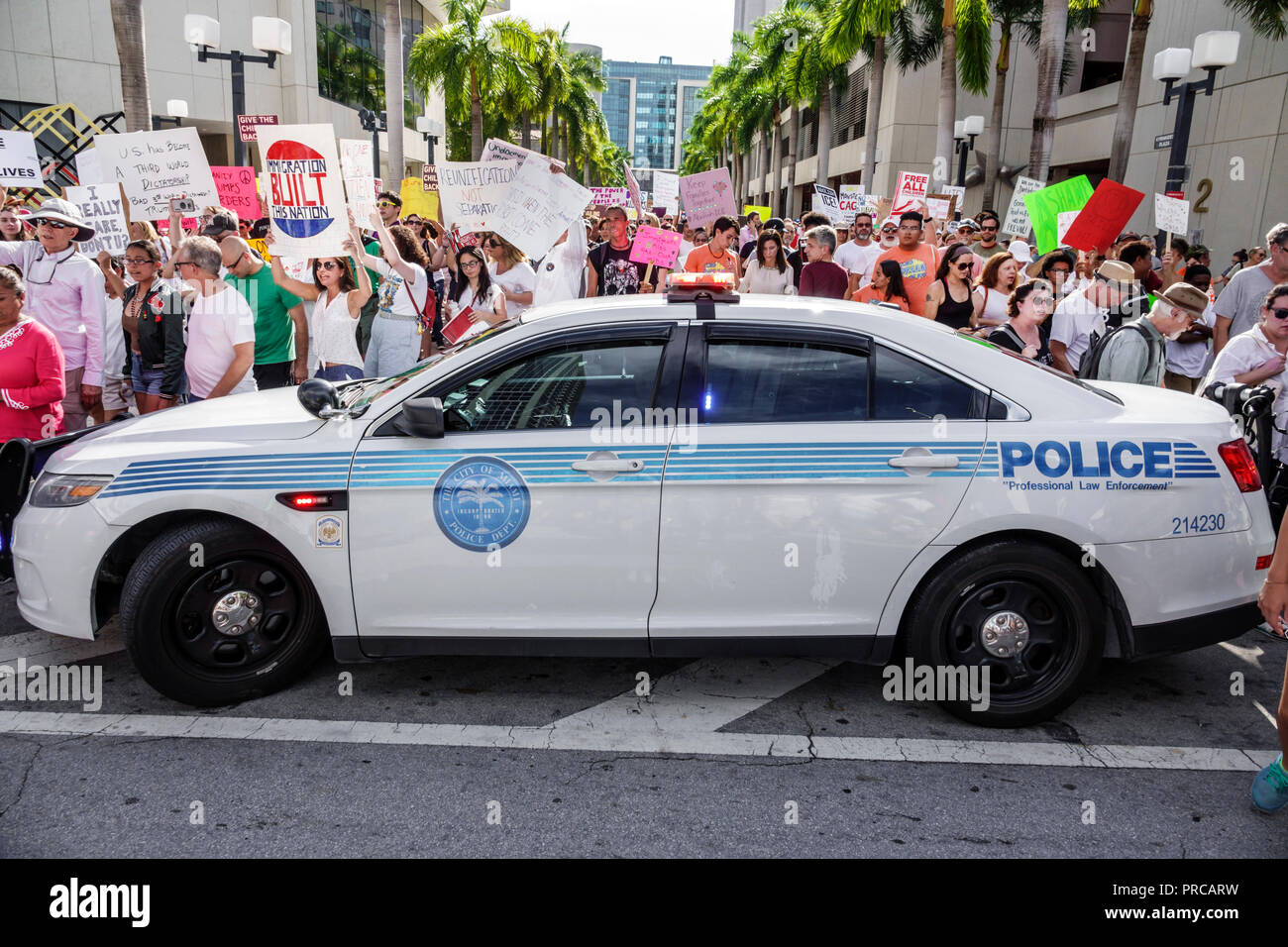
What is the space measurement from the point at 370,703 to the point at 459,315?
Answer: 387 cm

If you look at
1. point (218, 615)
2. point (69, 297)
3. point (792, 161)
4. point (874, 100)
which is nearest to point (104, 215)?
point (69, 297)

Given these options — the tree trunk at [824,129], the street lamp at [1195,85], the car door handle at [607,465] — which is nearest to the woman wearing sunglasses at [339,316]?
the car door handle at [607,465]

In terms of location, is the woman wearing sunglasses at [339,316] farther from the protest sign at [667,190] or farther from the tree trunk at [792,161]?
the tree trunk at [792,161]

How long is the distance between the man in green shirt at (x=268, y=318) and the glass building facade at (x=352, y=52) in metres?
33.5

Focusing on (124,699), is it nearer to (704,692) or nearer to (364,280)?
(704,692)

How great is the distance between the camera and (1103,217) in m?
8.32

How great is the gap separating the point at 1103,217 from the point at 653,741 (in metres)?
7.02

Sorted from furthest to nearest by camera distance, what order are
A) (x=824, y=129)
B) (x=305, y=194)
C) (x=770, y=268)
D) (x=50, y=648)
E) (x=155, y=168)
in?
1. (x=824, y=129)
2. (x=770, y=268)
3. (x=155, y=168)
4. (x=305, y=194)
5. (x=50, y=648)

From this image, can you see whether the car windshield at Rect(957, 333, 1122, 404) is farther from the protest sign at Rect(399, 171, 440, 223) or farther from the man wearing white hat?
the protest sign at Rect(399, 171, 440, 223)

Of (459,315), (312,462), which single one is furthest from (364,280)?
(312,462)

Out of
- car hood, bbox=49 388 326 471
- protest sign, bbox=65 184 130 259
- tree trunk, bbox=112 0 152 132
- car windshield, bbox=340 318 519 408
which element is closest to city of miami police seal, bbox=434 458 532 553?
car windshield, bbox=340 318 519 408

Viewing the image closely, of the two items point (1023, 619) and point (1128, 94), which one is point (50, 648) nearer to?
point (1023, 619)

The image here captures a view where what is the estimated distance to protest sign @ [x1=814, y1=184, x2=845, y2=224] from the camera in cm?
1613
